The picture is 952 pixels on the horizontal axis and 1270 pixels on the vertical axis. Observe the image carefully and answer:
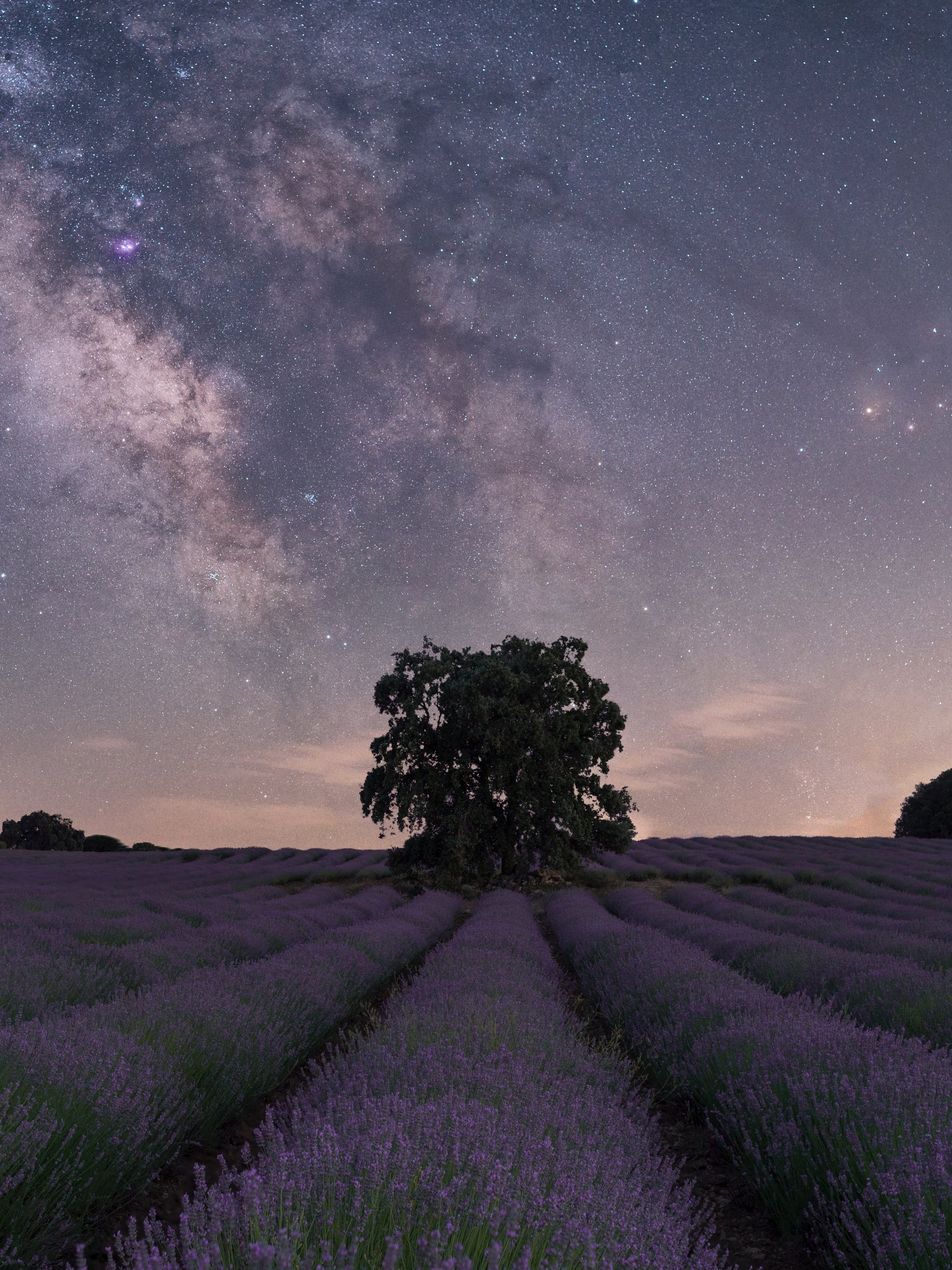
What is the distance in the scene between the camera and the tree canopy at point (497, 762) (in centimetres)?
1992

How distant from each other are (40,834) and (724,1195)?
5175 centimetres

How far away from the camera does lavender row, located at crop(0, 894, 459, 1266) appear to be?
9.45 feet

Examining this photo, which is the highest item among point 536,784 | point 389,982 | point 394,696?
point 394,696

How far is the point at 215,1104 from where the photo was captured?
4.20 m

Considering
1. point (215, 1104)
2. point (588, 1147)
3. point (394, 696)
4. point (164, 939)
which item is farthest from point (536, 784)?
point (588, 1147)

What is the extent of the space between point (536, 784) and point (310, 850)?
55.4 ft

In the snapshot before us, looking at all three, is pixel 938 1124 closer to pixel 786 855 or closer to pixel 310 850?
pixel 786 855

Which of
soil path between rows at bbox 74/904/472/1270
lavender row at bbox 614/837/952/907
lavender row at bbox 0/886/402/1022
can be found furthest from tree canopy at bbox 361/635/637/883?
soil path between rows at bbox 74/904/472/1270

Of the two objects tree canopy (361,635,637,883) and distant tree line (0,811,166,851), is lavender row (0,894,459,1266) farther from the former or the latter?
distant tree line (0,811,166,851)

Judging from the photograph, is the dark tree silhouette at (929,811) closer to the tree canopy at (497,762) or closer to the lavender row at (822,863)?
the lavender row at (822,863)

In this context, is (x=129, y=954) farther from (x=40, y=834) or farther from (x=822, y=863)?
(x=40, y=834)

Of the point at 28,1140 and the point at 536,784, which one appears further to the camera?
the point at 536,784

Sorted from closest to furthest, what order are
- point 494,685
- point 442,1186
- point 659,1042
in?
point 442,1186
point 659,1042
point 494,685

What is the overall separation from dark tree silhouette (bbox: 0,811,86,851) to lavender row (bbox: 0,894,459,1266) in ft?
157
